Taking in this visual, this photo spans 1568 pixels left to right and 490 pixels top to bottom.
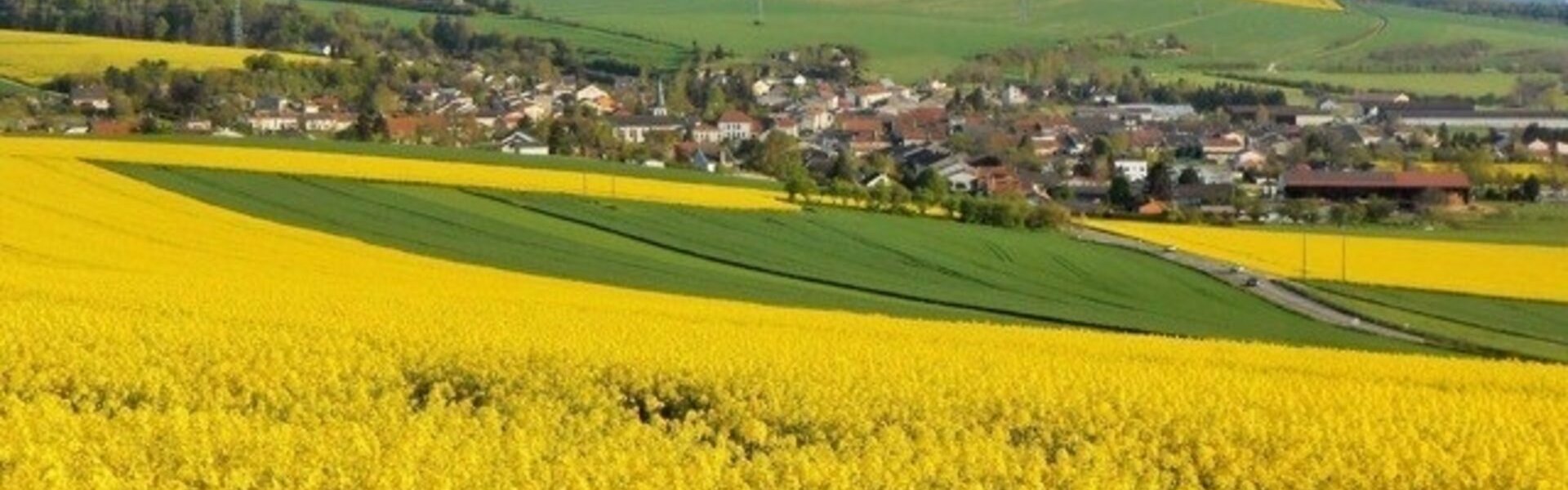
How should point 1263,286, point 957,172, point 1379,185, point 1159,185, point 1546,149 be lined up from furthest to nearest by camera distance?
point 1546,149 < point 957,172 < point 1159,185 < point 1379,185 < point 1263,286

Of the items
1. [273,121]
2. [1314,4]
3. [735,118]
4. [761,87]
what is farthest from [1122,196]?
[1314,4]

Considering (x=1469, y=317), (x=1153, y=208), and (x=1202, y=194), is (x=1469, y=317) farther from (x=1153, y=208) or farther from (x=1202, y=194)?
(x=1202, y=194)

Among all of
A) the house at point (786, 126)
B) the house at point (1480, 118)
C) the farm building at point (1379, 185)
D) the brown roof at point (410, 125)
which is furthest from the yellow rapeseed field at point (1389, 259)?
the house at point (1480, 118)

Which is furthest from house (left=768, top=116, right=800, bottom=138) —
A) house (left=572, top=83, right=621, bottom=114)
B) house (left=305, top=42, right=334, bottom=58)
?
house (left=305, top=42, right=334, bottom=58)

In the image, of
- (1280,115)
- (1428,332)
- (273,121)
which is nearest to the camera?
(1428,332)

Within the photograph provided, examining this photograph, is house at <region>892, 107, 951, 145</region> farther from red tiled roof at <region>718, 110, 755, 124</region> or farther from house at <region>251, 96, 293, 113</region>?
house at <region>251, 96, 293, 113</region>
